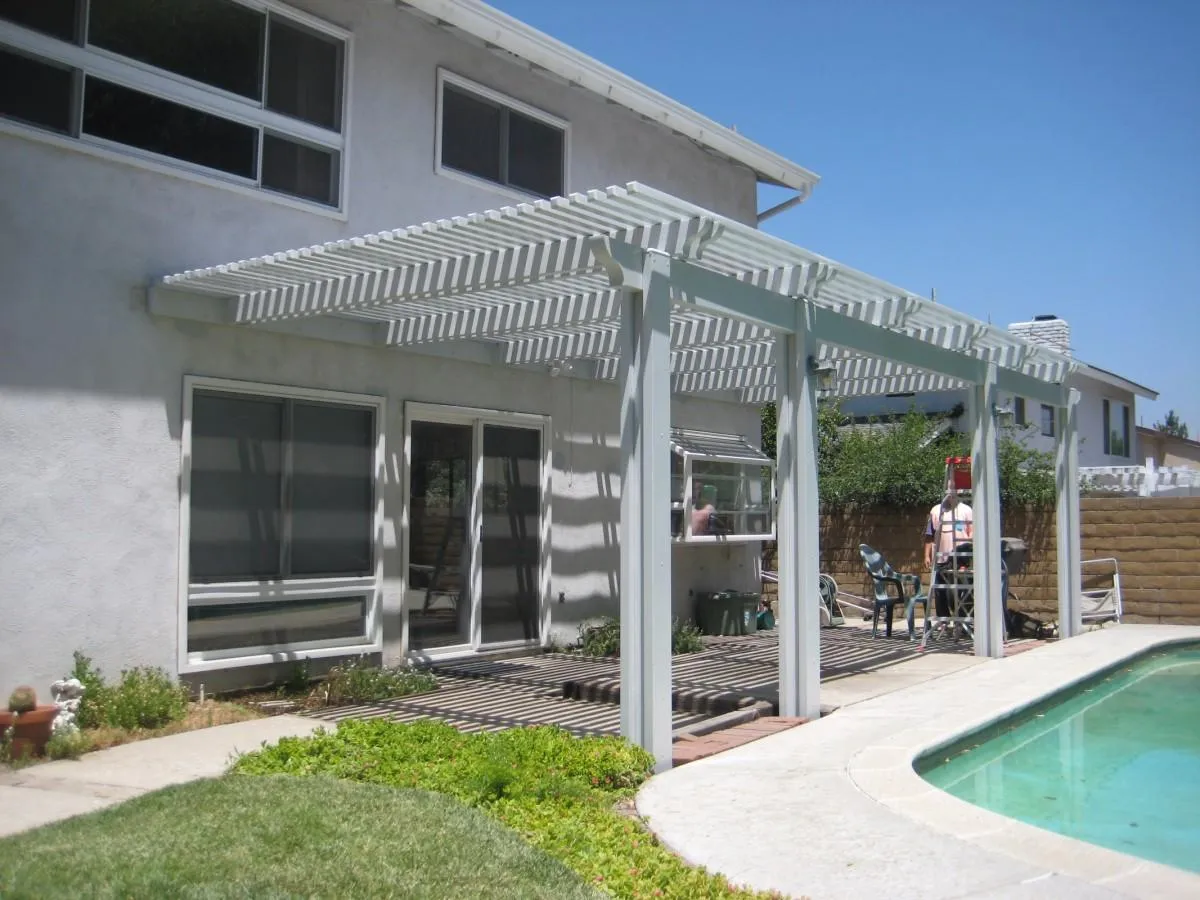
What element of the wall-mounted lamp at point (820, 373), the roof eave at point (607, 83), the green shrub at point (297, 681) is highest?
the roof eave at point (607, 83)

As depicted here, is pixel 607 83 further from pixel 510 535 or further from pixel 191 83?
pixel 510 535

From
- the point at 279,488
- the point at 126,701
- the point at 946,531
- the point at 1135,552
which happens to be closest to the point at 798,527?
the point at 279,488

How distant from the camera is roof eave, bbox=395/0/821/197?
1033cm

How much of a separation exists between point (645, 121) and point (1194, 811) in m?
9.59

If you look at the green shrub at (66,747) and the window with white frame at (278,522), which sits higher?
the window with white frame at (278,522)

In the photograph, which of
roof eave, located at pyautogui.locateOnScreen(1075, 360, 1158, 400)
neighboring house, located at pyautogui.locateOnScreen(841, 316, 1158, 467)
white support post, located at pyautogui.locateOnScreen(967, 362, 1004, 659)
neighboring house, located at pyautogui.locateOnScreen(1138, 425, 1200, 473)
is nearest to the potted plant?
white support post, located at pyautogui.locateOnScreen(967, 362, 1004, 659)

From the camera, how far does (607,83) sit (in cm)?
1198

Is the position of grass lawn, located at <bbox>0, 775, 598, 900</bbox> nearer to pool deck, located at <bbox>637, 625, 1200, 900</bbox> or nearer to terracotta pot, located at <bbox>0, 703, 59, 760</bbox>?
pool deck, located at <bbox>637, 625, 1200, 900</bbox>

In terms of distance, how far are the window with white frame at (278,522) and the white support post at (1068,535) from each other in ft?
27.1

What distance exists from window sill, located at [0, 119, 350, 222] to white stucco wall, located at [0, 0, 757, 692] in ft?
0.13

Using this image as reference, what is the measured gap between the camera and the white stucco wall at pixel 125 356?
7.45m

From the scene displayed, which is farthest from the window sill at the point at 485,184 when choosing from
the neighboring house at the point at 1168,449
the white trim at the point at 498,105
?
the neighboring house at the point at 1168,449

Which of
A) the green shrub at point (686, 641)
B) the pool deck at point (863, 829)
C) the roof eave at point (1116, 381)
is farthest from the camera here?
the roof eave at point (1116, 381)

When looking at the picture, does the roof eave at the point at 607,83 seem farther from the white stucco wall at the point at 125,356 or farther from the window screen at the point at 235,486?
the window screen at the point at 235,486
